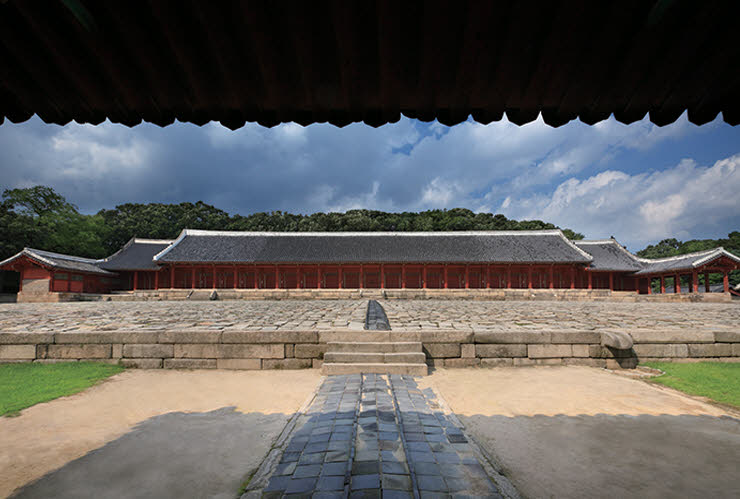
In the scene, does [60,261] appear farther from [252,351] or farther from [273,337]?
[273,337]

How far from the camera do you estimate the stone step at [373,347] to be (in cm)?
614

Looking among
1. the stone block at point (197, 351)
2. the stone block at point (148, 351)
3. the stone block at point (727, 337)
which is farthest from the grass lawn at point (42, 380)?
the stone block at point (727, 337)

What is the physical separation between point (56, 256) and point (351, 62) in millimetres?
31968

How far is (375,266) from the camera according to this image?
27.1 m

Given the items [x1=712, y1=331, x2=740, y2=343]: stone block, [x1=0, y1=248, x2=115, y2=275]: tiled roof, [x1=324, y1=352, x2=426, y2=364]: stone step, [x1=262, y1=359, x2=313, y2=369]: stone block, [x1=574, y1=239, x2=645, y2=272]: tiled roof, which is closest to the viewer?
[x1=324, y1=352, x2=426, y2=364]: stone step

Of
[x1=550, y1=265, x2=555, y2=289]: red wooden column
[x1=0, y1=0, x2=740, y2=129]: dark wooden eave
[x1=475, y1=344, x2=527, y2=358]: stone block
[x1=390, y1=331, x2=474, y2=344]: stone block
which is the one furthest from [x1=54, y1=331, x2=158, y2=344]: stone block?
[x1=550, y1=265, x2=555, y2=289]: red wooden column

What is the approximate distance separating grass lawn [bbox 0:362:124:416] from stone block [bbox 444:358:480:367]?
233 inches

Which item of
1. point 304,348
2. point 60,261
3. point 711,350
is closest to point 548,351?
point 711,350

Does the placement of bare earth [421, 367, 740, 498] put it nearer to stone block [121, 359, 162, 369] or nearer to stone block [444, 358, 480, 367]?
stone block [444, 358, 480, 367]

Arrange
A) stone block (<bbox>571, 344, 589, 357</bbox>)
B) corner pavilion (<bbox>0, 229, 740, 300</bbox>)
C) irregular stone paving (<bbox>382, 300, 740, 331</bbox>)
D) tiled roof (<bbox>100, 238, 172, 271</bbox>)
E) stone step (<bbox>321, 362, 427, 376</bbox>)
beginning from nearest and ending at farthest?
1. stone step (<bbox>321, 362, 427, 376</bbox>)
2. stone block (<bbox>571, 344, 589, 357</bbox>)
3. irregular stone paving (<bbox>382, 300, 740, 331</bbox>)
4. corner pavilion (<bbox>0, 229, 740, 300</bbox>)
5. tiled roof (<bbox>100, 238, 172, 271</bbox>)

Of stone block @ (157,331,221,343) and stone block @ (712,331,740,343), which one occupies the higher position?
stone block @ (712,331,740,343)

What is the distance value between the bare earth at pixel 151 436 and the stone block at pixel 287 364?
0.62m

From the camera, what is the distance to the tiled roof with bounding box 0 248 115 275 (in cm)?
2261

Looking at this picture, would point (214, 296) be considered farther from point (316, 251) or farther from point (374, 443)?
point (374, 443)
